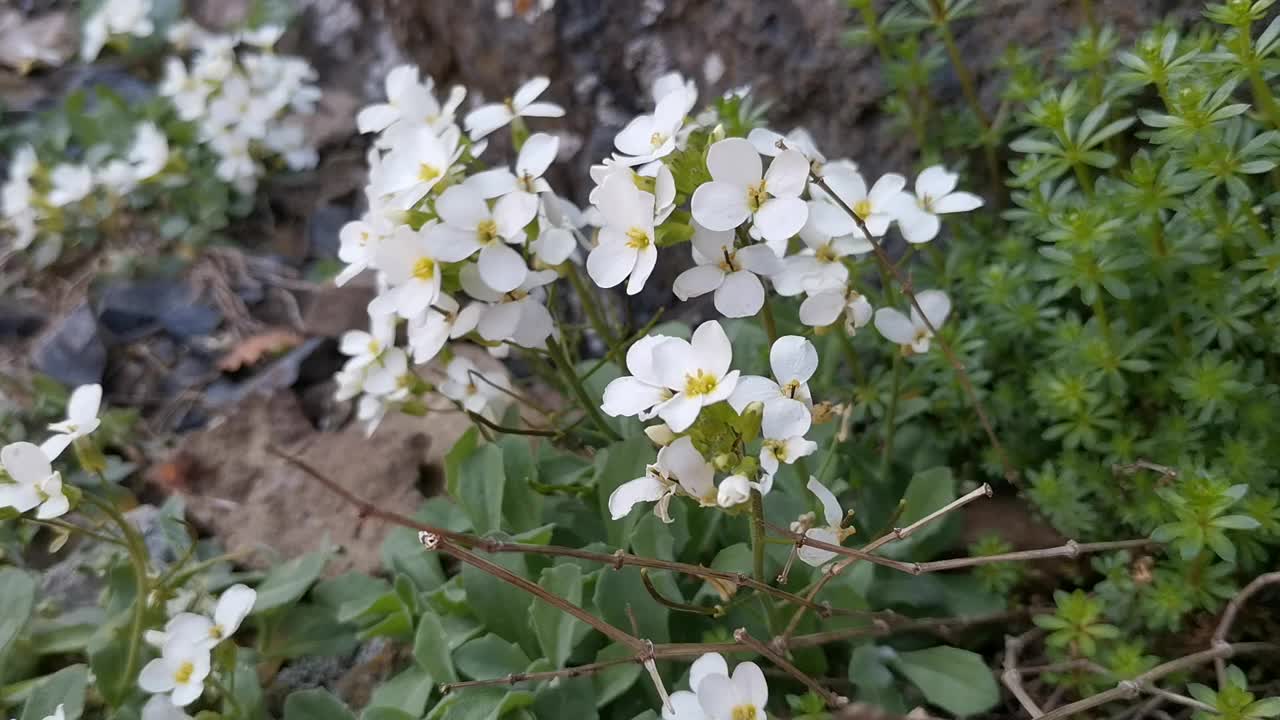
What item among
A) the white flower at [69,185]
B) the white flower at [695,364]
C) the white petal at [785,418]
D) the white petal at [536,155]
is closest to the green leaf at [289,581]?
→ the white petal at [536,155]

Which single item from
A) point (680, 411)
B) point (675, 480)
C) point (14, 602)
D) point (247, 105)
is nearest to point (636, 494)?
point (675, 480)

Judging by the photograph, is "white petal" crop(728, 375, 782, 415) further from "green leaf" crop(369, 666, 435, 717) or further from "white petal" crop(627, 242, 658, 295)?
"green leaf" crop(369, 666, 435, 717)

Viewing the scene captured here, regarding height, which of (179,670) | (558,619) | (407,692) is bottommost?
(407,692)

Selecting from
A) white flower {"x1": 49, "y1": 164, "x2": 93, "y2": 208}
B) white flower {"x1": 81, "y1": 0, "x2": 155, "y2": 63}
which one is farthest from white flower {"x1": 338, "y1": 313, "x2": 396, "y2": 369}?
white flower {"x1": 81, "y1": 0, "x2": 155, "y2": 63}

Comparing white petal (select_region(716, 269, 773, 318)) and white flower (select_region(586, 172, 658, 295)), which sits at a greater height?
white flower (select_region(586, 172, 658, 295))

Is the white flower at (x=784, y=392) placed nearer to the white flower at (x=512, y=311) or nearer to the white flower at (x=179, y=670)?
the white flower at (x=512, y=311)

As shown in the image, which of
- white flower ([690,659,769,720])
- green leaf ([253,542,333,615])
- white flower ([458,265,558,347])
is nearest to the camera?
white flower ([690,659,769,720])

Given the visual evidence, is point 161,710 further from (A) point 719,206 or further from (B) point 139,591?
(A) point 719,206
